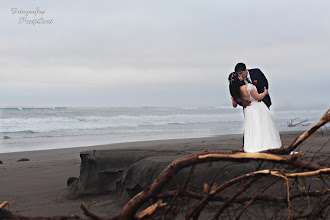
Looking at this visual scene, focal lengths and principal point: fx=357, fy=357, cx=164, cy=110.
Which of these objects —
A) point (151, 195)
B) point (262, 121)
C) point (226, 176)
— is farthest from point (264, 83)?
point (151, 195)

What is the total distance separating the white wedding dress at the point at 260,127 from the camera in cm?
562

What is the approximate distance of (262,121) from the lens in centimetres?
564

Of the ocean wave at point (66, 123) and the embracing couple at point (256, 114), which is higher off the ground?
the embracing couple at point (256, 114)

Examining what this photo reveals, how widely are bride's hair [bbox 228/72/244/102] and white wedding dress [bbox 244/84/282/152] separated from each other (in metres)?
0.33

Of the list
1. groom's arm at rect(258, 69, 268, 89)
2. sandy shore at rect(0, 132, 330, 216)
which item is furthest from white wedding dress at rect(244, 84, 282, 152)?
sandy shore at rect(0, 132, 330, 216)

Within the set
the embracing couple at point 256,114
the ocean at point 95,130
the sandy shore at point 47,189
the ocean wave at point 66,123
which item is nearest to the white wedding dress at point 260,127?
the embracing couple at point 256,114

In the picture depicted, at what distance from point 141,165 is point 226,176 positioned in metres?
1.27

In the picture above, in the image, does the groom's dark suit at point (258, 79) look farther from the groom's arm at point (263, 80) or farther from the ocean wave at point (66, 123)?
the ocean wave at point (66, 123)

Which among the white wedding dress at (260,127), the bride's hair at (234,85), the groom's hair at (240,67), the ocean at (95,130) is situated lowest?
the ocean at (95,130)

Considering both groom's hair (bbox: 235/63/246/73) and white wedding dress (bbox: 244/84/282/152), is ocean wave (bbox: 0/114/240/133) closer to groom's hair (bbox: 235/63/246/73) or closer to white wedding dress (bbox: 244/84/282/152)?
white wedding dress (bbox: 244/84/282/152)

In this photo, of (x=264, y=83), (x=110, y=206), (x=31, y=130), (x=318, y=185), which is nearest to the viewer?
(x=318, y=185)

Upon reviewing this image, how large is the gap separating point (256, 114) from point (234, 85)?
0.75 meters

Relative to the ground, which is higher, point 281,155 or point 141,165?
point 281,155

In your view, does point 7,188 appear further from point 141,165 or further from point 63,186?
point 141,165
